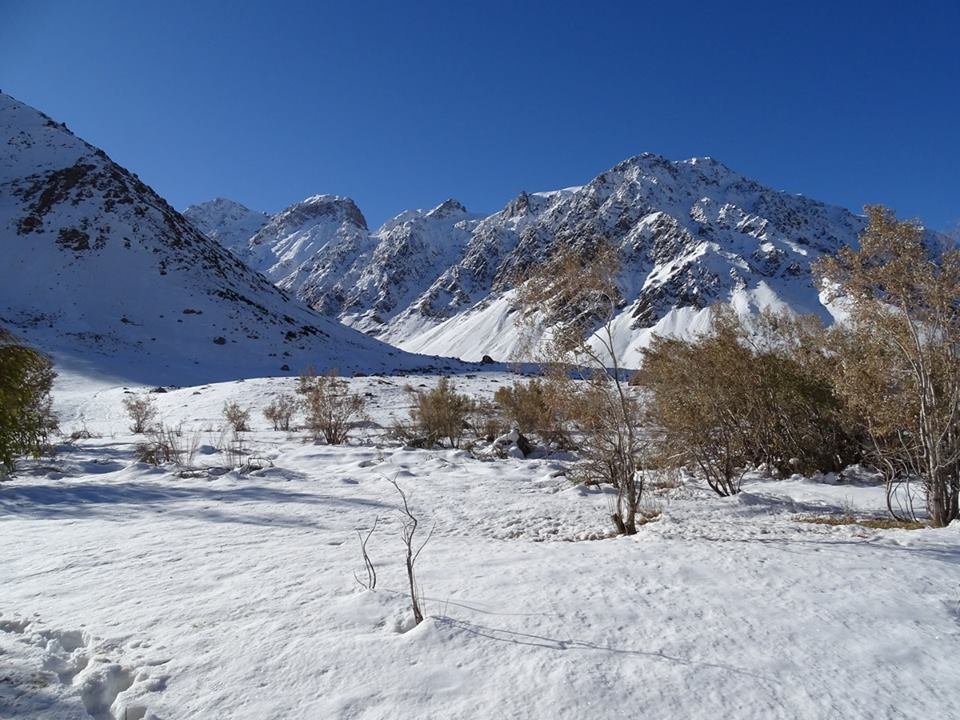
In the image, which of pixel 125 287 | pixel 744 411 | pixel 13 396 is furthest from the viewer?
pixel 125 287

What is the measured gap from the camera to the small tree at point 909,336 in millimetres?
5926

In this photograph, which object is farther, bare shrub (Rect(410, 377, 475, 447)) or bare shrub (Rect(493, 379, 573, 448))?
bare shrub (Rect(410, 377, 475, 447))

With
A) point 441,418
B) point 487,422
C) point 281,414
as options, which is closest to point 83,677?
point 441,418

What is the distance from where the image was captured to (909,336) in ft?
20.9

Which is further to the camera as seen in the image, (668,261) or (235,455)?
(668,261)

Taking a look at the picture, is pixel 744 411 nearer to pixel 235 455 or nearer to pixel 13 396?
pixel 13 396

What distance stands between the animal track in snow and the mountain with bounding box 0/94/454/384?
36.2m

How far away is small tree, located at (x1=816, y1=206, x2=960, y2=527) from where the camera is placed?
19.4 feet

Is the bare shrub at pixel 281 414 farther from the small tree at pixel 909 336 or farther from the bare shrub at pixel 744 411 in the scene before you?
the small tree at pixel 909 336

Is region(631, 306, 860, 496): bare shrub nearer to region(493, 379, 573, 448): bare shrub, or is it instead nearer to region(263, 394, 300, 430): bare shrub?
region(493, 379, 573, 448): bare shrub

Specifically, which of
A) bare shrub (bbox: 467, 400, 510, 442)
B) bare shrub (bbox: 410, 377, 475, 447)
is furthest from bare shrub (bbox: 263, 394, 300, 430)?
bare shrub (bbox: 467, 400, 510, 442)

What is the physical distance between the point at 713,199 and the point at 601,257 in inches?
7923

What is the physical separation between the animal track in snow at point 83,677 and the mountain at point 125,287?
119 ft

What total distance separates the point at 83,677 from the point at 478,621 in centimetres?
216
